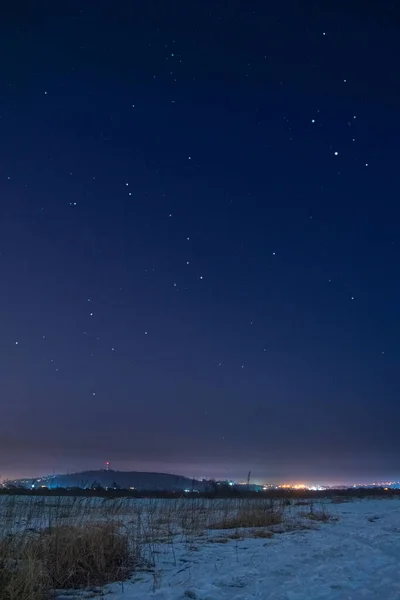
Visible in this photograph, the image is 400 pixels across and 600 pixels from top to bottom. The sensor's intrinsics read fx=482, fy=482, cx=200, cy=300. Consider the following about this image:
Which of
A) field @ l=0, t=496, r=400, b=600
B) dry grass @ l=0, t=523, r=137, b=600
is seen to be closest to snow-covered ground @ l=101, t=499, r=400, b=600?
field @ l=0, t=496, r=400, b=600

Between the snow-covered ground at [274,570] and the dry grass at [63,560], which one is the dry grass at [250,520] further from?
the dry grass at [63,560]

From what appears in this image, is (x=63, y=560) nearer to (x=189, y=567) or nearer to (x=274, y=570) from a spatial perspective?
(x=189, y=567)

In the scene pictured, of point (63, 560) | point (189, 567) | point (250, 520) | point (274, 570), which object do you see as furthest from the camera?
point (250, 520)

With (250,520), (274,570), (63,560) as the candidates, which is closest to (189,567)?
(274,570)

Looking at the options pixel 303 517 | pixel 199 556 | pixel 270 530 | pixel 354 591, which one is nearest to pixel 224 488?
pixel 303 517

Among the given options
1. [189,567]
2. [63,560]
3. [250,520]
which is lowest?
[250,520]

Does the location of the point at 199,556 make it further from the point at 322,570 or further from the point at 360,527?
the point at 360,527

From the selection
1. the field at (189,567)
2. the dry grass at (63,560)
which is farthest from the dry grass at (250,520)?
the dry grass at (63,560)

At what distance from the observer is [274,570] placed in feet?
25.5

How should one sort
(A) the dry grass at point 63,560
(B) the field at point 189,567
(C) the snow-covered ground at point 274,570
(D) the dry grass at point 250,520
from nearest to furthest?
1. (A) the dry grass at point 63,560
2. (B) the field at point 189,567
3. (C) the snow-covered ground at point 274,570
4. (D) the dry grass at point 250,520

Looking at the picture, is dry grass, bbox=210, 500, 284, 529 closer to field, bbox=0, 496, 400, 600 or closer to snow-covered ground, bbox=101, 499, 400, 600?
snow-covered ground, bbox=101, 499, 400, 600

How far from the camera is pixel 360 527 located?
14.4m

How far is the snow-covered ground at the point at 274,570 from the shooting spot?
6.31 metres

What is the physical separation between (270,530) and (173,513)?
4884mm
